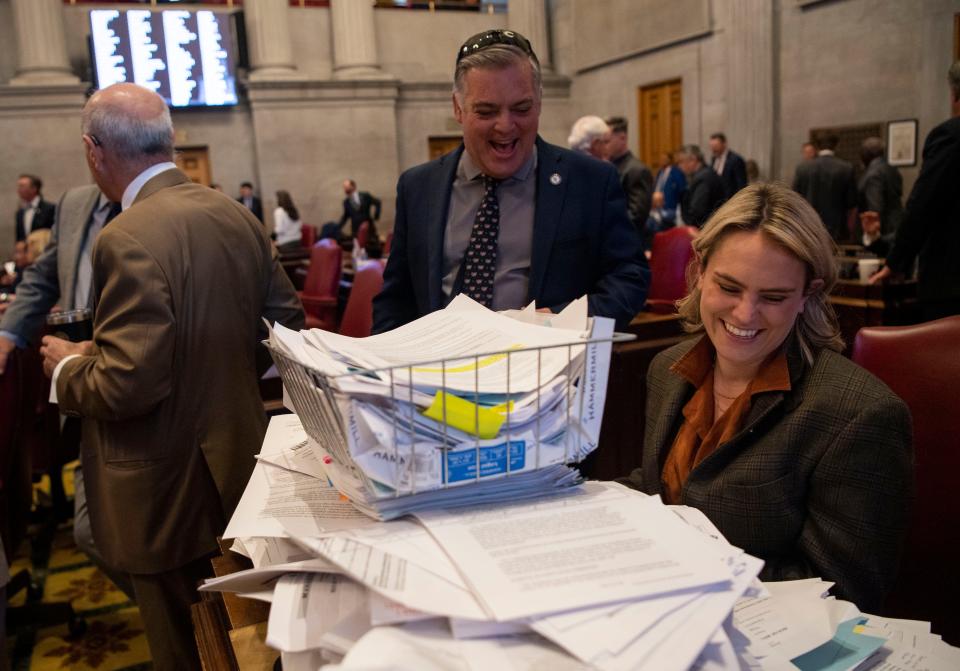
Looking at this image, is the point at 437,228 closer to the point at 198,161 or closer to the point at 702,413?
the point at 702,413

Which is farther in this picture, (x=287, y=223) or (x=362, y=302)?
(x=287, y=223)

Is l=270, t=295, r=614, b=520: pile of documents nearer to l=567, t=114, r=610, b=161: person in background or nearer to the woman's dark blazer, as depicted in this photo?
the woman's dark blazer

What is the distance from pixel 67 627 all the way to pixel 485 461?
108 inches

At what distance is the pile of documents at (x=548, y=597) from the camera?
0.63 metres

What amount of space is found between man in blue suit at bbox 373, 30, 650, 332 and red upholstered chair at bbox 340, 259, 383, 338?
3.18 ft

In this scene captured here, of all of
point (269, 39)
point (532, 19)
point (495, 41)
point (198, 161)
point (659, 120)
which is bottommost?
point (495, 41)

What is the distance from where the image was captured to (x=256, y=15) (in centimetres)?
1266

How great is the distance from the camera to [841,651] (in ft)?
2.56

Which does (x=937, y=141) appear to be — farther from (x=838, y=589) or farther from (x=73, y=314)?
(x=73, y=314)

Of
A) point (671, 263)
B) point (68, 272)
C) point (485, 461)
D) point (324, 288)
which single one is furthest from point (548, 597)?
point (324, 288)

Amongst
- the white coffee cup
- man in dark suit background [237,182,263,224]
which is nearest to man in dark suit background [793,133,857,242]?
the white coffee cup

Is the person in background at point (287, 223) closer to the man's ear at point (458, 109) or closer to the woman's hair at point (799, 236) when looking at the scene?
the man's ear at point (458, 109)

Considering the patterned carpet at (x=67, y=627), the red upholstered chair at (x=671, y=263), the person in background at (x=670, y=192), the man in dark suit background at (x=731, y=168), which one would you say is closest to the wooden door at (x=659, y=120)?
the person in background at (x=670, y=192)

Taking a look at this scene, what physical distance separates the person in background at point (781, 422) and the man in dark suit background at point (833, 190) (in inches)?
277
